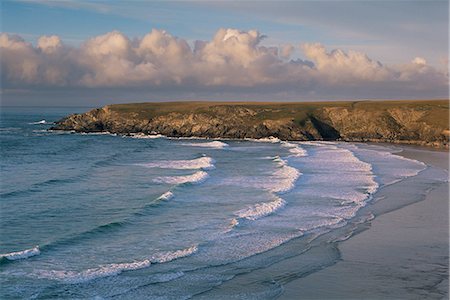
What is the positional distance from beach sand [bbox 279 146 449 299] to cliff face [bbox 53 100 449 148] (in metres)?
63.2

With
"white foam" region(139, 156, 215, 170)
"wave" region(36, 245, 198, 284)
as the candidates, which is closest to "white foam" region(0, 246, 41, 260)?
"wave" region(36, 245, 198, 284)

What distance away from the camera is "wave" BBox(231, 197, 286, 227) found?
3052 cm

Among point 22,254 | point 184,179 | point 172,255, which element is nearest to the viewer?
point 22,254

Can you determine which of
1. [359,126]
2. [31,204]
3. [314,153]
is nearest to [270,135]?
[359,126]

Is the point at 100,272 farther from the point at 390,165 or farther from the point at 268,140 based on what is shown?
the point at 268,140

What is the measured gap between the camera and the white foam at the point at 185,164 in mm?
53094

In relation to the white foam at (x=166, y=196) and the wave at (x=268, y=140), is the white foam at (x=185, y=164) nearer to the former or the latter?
the white foam at (x=166, y=196)

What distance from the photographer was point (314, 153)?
7025 cm

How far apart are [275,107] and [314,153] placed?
156ft

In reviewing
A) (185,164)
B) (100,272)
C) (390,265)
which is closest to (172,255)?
(100,272)

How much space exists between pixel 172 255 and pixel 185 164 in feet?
108

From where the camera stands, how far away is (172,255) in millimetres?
23047

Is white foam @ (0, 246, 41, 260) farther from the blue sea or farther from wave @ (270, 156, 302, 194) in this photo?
wave @ (270, 156, 302, 194)

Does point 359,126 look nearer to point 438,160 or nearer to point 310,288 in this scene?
point 438,160
